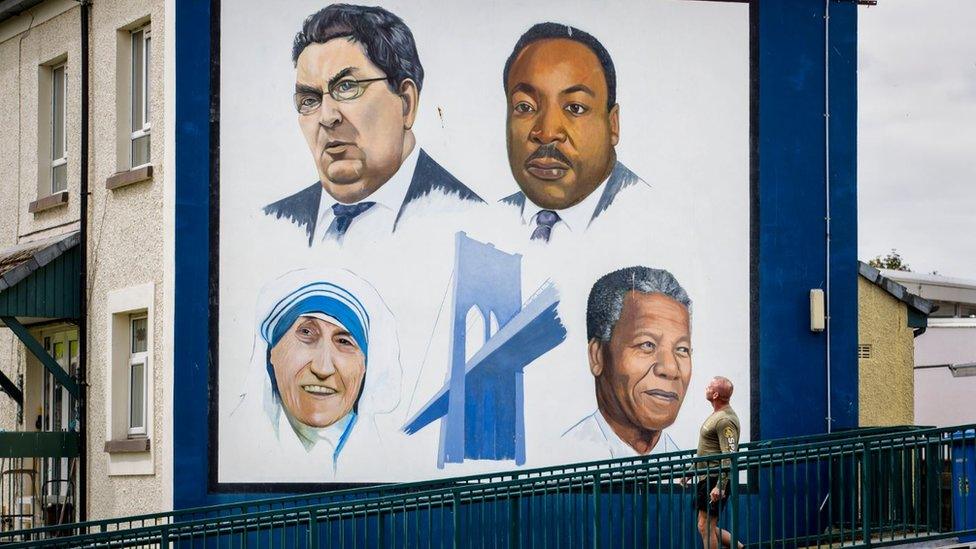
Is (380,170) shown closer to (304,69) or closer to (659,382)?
(304,69)

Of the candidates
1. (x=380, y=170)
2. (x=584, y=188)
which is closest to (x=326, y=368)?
(x=380, y=170)

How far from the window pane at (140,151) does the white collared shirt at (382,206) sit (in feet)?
8.64

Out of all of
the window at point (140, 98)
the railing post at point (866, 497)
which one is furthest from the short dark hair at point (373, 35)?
the railing post at point (866, 497)

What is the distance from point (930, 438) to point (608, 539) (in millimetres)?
3301

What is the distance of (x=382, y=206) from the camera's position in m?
19.9

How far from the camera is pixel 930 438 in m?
16.5

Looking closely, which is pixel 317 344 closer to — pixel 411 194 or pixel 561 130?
pixel 411 194

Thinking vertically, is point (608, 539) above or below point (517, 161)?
below

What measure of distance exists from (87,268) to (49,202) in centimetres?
171

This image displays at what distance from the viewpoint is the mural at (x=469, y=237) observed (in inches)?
771

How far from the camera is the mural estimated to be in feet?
64.3

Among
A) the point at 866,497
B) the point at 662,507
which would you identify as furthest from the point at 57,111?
the point at 866,497

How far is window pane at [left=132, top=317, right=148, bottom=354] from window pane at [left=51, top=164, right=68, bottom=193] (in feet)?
9.58

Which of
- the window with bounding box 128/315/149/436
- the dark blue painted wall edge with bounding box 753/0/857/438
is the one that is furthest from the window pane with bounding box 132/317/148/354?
the dark blue painted wall edge with bounding box 753/0/857/438
